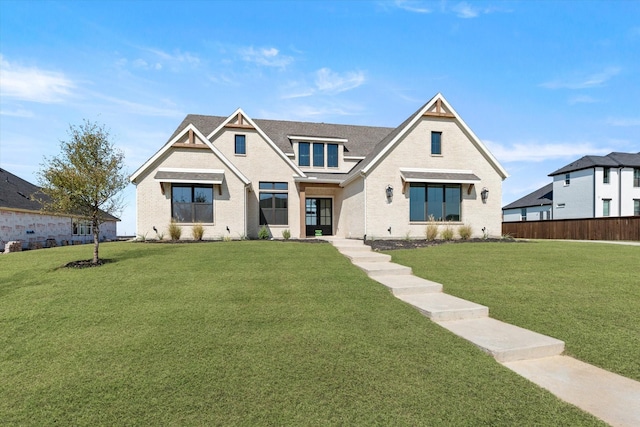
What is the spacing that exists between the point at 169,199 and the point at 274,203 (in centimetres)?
601

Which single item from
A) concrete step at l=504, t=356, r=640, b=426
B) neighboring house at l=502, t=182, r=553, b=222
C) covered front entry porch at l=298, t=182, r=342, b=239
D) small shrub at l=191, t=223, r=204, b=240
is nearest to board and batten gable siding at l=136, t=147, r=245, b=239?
small shrub at l=191, t=223, r=204, b=240

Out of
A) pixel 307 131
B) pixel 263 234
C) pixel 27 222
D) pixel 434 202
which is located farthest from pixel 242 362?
pixel 27 222

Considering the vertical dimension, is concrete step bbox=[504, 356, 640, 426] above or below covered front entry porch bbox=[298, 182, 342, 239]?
below

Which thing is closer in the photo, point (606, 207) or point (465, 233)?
point (465, 233)

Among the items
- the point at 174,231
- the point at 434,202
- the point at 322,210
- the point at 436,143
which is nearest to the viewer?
the point at 174,231

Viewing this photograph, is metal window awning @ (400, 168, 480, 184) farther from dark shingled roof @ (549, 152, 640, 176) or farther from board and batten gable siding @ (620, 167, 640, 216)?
board and batten gable siding @ (620, 167, 640, 216)

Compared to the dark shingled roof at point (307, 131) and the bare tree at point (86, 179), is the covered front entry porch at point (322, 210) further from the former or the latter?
the bare tree at point (86, 179)

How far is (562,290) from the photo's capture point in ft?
23.4

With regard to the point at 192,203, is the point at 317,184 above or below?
above

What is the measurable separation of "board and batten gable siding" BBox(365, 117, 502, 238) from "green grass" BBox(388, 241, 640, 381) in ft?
15.3

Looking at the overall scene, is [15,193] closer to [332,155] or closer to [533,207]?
[332,155]

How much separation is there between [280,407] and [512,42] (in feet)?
50.0

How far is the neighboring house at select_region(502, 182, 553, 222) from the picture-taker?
35.3m

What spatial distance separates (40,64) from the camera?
10.1 m
